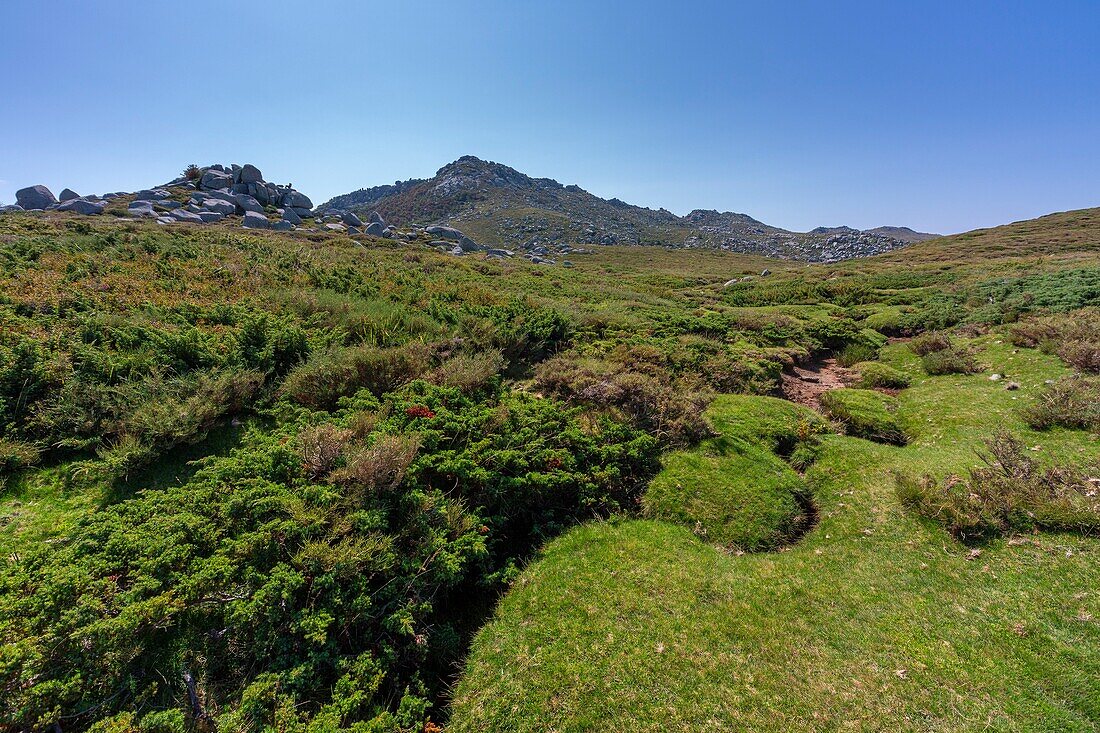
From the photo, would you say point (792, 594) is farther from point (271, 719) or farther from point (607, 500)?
point (271, 719)

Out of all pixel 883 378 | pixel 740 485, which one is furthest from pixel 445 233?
pixel 740 485

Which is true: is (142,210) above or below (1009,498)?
above

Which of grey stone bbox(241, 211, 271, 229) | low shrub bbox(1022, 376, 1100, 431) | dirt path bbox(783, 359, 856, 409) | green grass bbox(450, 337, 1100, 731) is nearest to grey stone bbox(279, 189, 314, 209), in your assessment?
grey stone bbox(241, 211, 271, 229)

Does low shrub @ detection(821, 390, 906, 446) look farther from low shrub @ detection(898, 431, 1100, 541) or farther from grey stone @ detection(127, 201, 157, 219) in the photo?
grey stone @ detection(127, 201, 157, 219)

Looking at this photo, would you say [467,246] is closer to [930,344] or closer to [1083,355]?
[930,344]

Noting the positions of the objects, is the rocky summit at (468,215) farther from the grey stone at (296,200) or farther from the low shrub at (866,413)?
the low shrub at (866,413)

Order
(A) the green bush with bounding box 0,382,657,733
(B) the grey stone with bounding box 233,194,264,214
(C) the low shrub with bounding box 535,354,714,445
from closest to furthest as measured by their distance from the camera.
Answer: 1. (A) the green bush with bounding box 0,382,657,733
2. (C) the low shrub with bounding box 535,354,714,445
3. (B) the grey stone with bounding box 233,194,264,214
